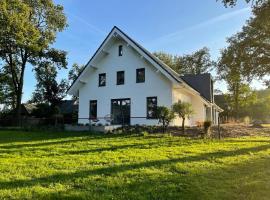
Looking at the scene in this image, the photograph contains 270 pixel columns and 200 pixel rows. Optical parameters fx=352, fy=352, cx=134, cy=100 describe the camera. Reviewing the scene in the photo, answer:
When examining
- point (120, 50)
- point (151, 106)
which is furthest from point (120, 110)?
point (120, 50)

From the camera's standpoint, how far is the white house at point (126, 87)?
82.9ft

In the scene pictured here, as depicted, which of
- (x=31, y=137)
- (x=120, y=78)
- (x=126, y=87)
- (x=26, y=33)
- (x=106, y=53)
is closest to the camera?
(x=31, y=137)

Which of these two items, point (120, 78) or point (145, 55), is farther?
point (120, 78)

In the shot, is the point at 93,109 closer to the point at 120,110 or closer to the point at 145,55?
the point at 120,110

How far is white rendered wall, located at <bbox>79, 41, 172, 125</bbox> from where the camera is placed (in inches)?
1002

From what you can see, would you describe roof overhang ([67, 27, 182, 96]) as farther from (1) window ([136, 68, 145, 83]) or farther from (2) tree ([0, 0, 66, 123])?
(2) tree ([0, 0, 66, 123])

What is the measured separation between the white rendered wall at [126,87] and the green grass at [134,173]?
12342 mm

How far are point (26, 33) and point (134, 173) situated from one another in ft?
92.5

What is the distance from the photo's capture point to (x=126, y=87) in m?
27.1

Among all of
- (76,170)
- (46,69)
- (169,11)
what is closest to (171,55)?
(46,69)

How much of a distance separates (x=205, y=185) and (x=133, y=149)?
583 cm

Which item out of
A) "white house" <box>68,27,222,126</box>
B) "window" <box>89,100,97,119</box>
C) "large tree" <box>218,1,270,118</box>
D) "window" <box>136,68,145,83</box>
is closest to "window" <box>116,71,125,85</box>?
"white house" <box>68,27,222,126</box>

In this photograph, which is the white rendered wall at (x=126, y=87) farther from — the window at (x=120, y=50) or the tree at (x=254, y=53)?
the tree at (x=254, y=53)

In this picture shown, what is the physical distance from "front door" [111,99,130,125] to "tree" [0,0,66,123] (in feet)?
39.6
